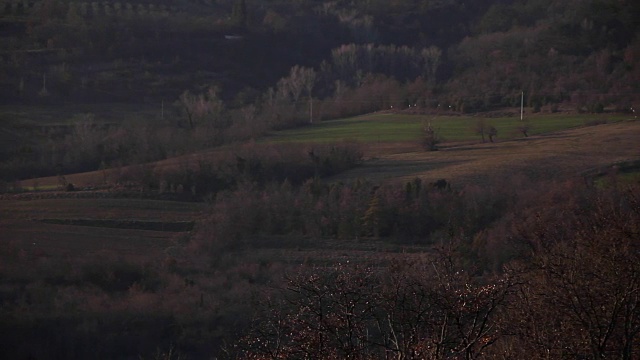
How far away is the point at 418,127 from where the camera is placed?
35.0 meters

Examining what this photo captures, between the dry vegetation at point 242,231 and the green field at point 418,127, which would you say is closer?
the dry vegetation at point 242,231

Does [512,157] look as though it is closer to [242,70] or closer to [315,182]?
[315,182]

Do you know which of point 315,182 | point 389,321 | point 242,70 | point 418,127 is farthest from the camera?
point 242,70

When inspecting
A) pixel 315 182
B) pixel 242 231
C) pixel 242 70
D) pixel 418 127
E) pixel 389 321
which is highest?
pixel 242 70

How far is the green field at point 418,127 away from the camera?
33188mm

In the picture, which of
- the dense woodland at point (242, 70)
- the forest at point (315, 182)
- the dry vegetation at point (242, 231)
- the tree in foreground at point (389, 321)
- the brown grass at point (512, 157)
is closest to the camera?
the tree in foreground at point (389, 321)

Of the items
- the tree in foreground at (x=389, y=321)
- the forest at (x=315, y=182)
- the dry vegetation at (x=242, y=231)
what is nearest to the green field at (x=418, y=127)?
the forest at (x=315, y=182)

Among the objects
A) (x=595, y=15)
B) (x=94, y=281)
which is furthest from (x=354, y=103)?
(x=94, y=281)

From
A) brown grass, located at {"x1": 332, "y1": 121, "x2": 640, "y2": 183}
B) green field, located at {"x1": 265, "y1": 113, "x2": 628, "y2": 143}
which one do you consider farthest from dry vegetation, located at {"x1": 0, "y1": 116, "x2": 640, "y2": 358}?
green field, located at {"x1": 265, "y1": 113, "x2": 628, "y2": 143}

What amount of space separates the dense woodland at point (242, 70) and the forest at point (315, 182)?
0.13m

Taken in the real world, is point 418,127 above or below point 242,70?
below

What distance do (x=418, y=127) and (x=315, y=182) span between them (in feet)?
28.5

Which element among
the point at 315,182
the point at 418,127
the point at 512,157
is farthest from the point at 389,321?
the point at 418,127

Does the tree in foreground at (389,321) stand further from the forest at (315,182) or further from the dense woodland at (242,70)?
the dense woodland at (242,70)
